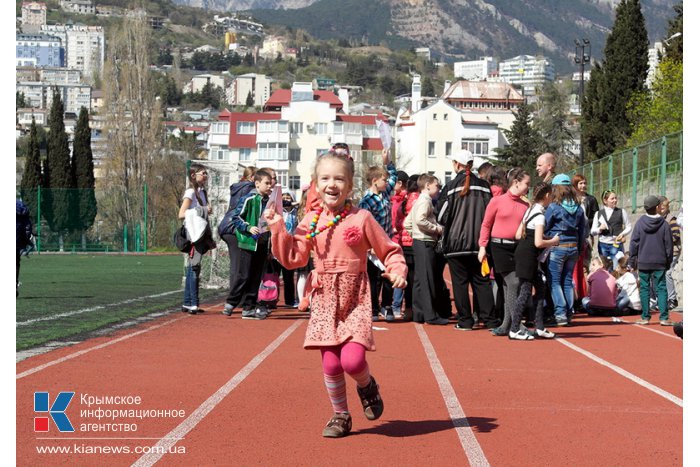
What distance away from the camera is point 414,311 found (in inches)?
614

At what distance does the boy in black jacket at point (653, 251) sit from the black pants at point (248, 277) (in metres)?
5.61

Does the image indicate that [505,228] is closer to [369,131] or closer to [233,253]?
[233,253]

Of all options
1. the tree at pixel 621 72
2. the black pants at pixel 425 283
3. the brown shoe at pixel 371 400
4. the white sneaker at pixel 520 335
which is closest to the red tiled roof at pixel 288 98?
the tree at pixel 621 72

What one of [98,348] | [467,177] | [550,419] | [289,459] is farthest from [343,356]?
[467,177]

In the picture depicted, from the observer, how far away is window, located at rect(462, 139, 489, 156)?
11706 centimetres

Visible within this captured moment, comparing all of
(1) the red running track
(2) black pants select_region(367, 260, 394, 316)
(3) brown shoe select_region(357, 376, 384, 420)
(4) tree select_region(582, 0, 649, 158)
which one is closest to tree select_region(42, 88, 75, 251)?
(4) tree select_region(582, 0, 649, 158)

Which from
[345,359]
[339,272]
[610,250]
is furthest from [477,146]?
[345,359]

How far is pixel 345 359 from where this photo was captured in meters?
7.47

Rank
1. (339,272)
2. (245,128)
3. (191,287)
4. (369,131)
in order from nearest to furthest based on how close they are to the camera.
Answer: (339,272) < (191,287) < (369,131) < (245,128)

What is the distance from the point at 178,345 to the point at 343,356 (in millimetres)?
5183

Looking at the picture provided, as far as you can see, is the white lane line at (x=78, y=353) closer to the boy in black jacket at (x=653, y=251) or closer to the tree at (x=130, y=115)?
the boy in black jacket at (x=653, y=251)

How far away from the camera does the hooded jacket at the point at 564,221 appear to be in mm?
15281

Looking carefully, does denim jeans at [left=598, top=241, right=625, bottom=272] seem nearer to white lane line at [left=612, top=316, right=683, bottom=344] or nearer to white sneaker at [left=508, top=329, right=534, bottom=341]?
white lane line at [left=612, top=316, right=683, bottom=344]

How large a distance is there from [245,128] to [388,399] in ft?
379
